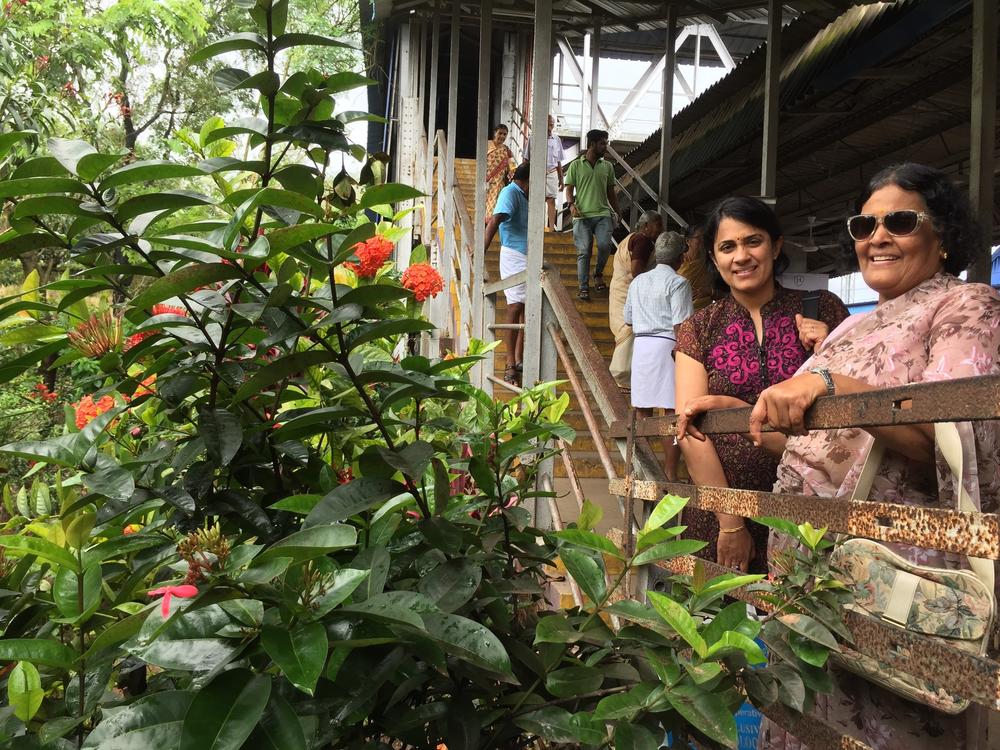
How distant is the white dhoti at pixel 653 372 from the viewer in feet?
15.6

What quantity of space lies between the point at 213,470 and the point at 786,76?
5.99 meters

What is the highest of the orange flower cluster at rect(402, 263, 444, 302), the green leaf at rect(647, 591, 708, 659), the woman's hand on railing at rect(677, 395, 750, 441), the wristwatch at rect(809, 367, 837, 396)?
the orange flower cluster at rect(402, 263, 444, 302)

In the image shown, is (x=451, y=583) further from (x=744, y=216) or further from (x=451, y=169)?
(x=451, y=169)

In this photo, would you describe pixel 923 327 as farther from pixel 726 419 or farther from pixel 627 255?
pixel 627 255

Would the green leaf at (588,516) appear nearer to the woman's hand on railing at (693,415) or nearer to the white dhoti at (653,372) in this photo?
the woman's hand on railing at (693,415)

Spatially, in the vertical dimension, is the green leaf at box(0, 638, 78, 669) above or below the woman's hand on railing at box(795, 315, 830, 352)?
below

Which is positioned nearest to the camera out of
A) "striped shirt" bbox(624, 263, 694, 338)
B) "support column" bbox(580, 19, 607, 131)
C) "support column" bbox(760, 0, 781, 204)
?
"striped shirt" bbox(624, 263, 694, 338)

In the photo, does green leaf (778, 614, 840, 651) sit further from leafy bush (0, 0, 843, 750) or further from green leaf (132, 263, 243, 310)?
green leaf (132, 263, 243, 310)

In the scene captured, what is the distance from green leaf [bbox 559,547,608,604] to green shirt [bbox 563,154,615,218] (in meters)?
6.43

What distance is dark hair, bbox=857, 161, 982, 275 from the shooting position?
1812 mm

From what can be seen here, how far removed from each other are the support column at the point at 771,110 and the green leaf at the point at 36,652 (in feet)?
15.0

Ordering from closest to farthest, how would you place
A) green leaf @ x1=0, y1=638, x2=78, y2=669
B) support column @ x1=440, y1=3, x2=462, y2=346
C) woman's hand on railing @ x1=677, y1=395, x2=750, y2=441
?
green leaf @ x1=0, y1=638, x2=78, y2=669
woman's hand on railing @ x1=677, y1=395, x2=750, y2=441
support column @ x1=440, y1=3, x2=462, y2=346

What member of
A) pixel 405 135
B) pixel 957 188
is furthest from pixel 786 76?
pixel 405 135

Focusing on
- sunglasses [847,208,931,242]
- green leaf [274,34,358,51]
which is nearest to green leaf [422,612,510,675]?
green leaf [274,34,358,51]
